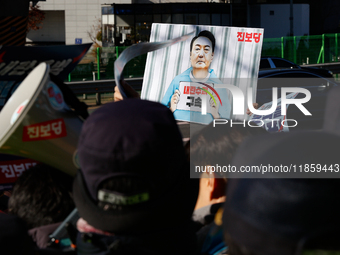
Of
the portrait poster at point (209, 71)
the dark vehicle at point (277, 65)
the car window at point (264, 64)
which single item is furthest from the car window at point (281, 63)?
the portrait poster at point (209, 71)

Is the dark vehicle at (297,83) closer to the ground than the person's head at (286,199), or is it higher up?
closer to the ground

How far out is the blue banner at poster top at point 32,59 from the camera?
7.34ft

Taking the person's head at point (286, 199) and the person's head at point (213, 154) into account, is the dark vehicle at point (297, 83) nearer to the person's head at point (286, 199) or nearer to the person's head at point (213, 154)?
the person's head at point (213, 154)

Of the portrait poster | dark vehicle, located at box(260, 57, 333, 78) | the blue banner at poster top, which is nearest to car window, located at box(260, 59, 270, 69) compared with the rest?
dark vehicle, located at box(260, 57, 333, 78)

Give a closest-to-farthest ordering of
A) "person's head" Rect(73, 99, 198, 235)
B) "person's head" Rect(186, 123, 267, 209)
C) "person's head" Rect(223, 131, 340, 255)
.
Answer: "person's head" Rect(223, 131, 340, 255), "person's head" Rect(73, 99, 198, 235), "person's head" Rect(186, 123, 267, 209)

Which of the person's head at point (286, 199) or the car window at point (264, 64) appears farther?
the car window at point (264, 64)

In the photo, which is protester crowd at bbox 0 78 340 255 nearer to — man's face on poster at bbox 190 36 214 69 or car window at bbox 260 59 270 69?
man's face on poster at bbox 190 36 214 69

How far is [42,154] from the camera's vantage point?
1.67 m

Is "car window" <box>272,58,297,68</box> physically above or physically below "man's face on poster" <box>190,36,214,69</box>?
below

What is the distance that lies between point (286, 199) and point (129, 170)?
18.9 inches

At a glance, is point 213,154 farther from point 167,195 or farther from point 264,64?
point 264,64

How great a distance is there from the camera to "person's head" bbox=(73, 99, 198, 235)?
107 centimetres

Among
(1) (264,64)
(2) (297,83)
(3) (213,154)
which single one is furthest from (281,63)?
(3) (213,154)

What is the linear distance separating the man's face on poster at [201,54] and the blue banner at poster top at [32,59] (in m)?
1.77
